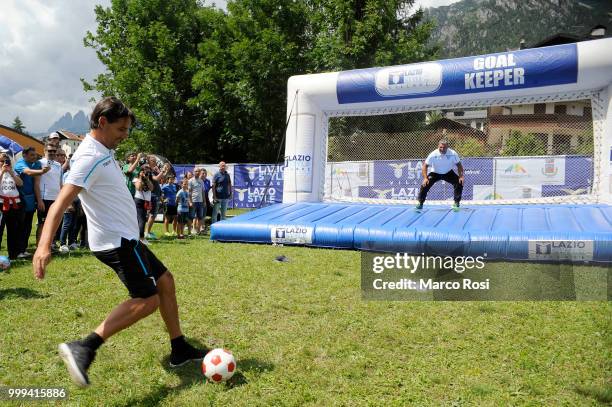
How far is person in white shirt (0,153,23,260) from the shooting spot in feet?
22.6

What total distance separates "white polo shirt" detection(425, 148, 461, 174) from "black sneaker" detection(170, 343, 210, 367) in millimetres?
7929

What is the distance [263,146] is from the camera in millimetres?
25234

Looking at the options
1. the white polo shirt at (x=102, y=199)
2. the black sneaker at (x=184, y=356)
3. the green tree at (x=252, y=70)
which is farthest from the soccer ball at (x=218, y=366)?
the green tree at (x=252, y=70)

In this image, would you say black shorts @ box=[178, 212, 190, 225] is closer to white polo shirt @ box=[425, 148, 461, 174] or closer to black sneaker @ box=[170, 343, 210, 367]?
white polo shirt @ box=[425, 148, 461, 174]

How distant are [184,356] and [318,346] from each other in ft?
3.64

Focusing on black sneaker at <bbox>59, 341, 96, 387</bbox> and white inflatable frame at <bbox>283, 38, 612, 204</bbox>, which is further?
white inflatable frame at <bbox>283, 38, 612, 204</bbox>

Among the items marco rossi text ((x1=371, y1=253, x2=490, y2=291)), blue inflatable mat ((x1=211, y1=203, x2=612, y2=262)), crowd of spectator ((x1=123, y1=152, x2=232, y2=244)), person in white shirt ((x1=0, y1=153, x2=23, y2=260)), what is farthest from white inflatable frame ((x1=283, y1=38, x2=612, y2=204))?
person in white shirt ((x1=0, y1=153, x2=23, y2=260))

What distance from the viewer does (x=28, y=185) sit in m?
7.51

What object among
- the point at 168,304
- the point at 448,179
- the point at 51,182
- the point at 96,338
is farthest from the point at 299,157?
the point at 96,338

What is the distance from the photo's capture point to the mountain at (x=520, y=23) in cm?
404

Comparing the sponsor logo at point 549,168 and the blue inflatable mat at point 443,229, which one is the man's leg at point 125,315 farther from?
the sponsor logo at point 549,168

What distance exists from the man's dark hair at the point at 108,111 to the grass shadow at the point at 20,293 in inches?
123

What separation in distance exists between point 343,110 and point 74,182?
9.97 m

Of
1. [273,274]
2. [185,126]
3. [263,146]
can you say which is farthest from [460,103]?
[185,126]
